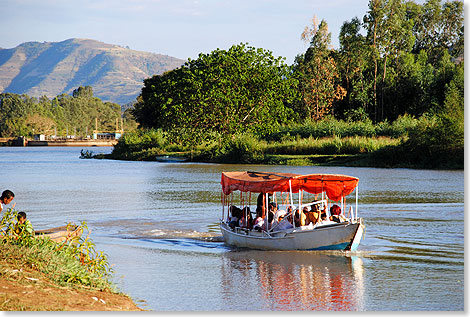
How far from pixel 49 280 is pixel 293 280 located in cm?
518

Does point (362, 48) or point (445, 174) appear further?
point (362, 48)

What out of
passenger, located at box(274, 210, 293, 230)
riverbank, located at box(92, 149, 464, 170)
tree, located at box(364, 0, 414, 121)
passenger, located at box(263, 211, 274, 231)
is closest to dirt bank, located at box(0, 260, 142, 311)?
passenger, located at box(274, 210, 293, 230)

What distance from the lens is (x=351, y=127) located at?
5941 centimetres

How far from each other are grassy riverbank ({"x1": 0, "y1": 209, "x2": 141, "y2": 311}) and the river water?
1127 mm

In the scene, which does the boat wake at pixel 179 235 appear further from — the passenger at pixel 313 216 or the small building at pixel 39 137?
the small building at pixel 39 137

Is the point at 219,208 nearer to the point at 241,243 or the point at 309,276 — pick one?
the point at 241,243

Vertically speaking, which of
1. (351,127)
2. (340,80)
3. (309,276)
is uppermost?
(340,80)

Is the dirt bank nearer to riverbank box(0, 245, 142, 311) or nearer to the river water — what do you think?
riverbank box(0, 245, 142, 311)

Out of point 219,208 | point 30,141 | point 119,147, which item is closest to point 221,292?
point 219,208

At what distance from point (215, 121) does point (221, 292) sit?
159 ft

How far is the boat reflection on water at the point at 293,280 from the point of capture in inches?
430

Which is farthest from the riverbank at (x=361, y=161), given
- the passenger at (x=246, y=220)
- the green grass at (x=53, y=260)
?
the green grass at (x=53, y=260)

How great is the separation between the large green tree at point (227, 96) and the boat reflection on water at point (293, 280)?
42914 mm

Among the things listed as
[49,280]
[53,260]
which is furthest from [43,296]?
[53,260]
